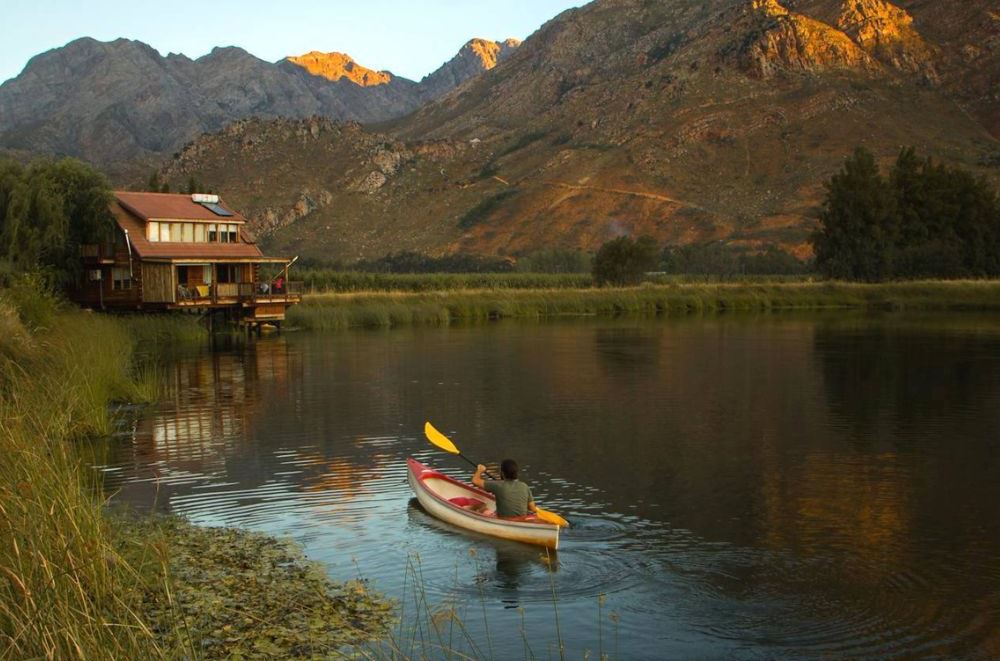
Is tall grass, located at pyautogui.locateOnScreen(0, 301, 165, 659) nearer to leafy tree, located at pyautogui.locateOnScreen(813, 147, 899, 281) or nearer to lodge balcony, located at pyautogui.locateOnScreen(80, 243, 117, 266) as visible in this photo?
lodge balcony, located at pyautogui.locateOnScreen(80, 243, 117, 266)

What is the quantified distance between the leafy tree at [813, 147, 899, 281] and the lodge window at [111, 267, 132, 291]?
49852mm

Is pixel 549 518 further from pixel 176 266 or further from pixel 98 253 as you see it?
pixel 98 253

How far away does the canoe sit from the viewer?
1461cm

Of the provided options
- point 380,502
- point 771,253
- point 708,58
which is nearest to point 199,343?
point 380,502

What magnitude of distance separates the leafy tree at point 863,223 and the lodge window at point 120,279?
4985cm

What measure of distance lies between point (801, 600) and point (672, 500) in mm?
5269

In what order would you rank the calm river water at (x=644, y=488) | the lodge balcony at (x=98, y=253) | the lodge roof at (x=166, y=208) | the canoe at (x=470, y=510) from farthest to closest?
1. the lodge roof at (x=166, y=208)
2. the lodge balcony at (x=98, y=253)
3. the canoe at (x=470, y=510)
4. the calm river water at (x=644, y=488)

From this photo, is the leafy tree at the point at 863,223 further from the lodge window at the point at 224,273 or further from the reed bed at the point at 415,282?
the lodge window at the point at 224,273

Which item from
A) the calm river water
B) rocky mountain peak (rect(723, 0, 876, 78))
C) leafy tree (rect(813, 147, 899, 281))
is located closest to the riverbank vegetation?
the calm river water

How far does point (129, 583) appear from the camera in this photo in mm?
9852

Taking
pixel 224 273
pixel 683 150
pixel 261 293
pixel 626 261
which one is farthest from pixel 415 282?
pixel 683 150

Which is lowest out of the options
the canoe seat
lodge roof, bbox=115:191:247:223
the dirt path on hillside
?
the canoe seat

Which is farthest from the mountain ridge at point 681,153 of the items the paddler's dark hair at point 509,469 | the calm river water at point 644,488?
the paddler's dark hair at point 509,469

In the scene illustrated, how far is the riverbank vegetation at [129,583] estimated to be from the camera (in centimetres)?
743
